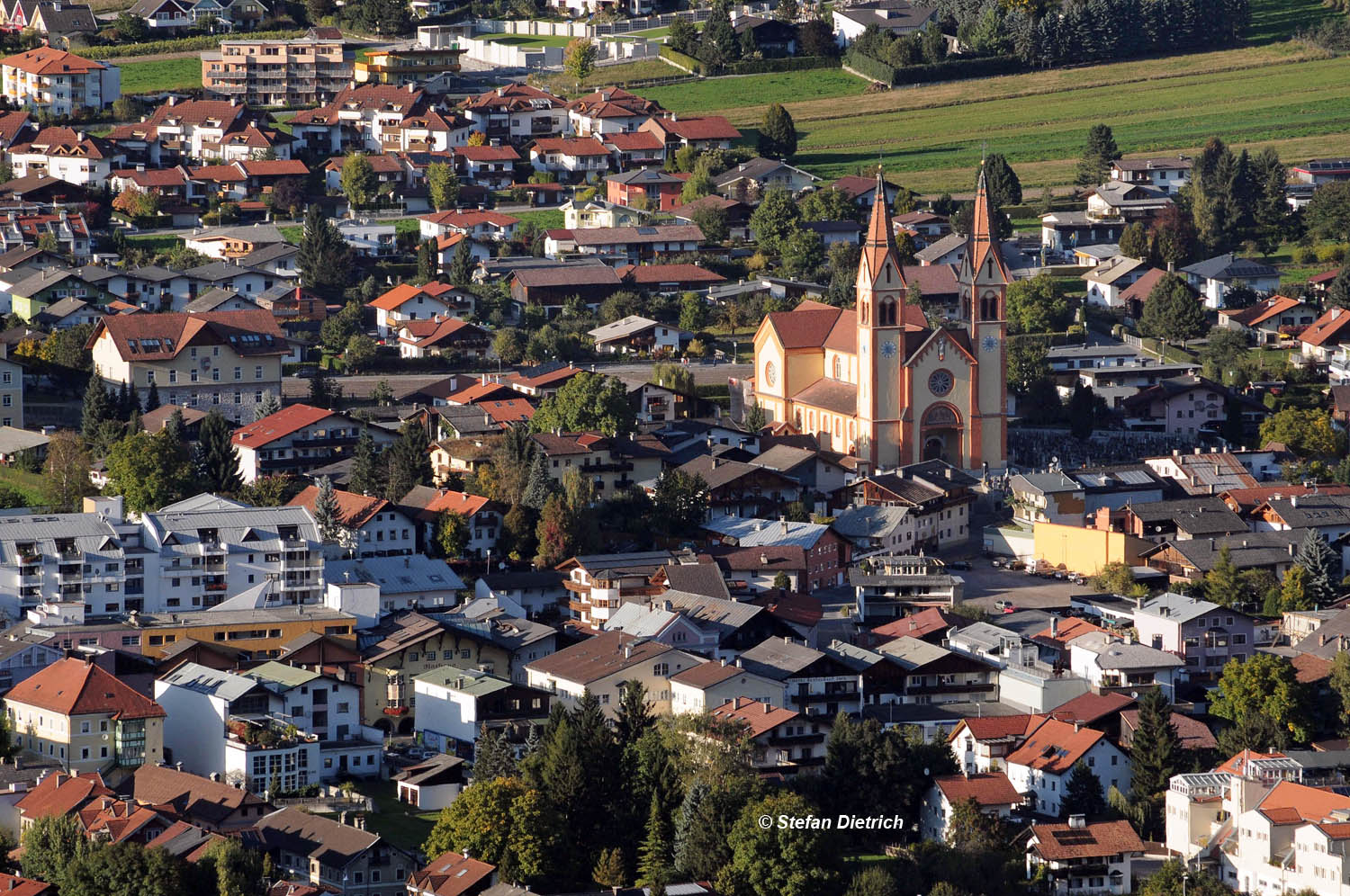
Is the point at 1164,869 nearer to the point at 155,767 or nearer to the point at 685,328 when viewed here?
the point at 155,767

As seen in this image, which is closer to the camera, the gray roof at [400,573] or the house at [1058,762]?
the house at [1058,762]

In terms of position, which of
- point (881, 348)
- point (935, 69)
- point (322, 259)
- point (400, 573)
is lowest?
point (400, 573)

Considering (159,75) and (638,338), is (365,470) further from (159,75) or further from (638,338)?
(159,75)

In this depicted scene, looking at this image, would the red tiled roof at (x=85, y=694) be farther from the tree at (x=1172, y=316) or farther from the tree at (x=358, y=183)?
the tree at (x=358, y=183)

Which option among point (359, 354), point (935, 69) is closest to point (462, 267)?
point (359, 354)

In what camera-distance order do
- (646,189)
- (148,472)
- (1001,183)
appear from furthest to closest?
(1001,183) → (646,189) → (148,472)

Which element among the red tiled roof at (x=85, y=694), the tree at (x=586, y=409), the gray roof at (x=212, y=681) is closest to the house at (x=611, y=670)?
the gray roof at (x=212, y=681)

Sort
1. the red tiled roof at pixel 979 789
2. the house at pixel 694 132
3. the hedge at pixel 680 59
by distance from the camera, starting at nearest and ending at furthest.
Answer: the red tiled roof at pixel 979 789 < the house at pixel 694 132 < the hedge at pixel 680 59

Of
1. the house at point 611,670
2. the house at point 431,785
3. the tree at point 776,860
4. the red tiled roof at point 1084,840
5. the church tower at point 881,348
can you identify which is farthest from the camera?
the church tower at point 881,348
